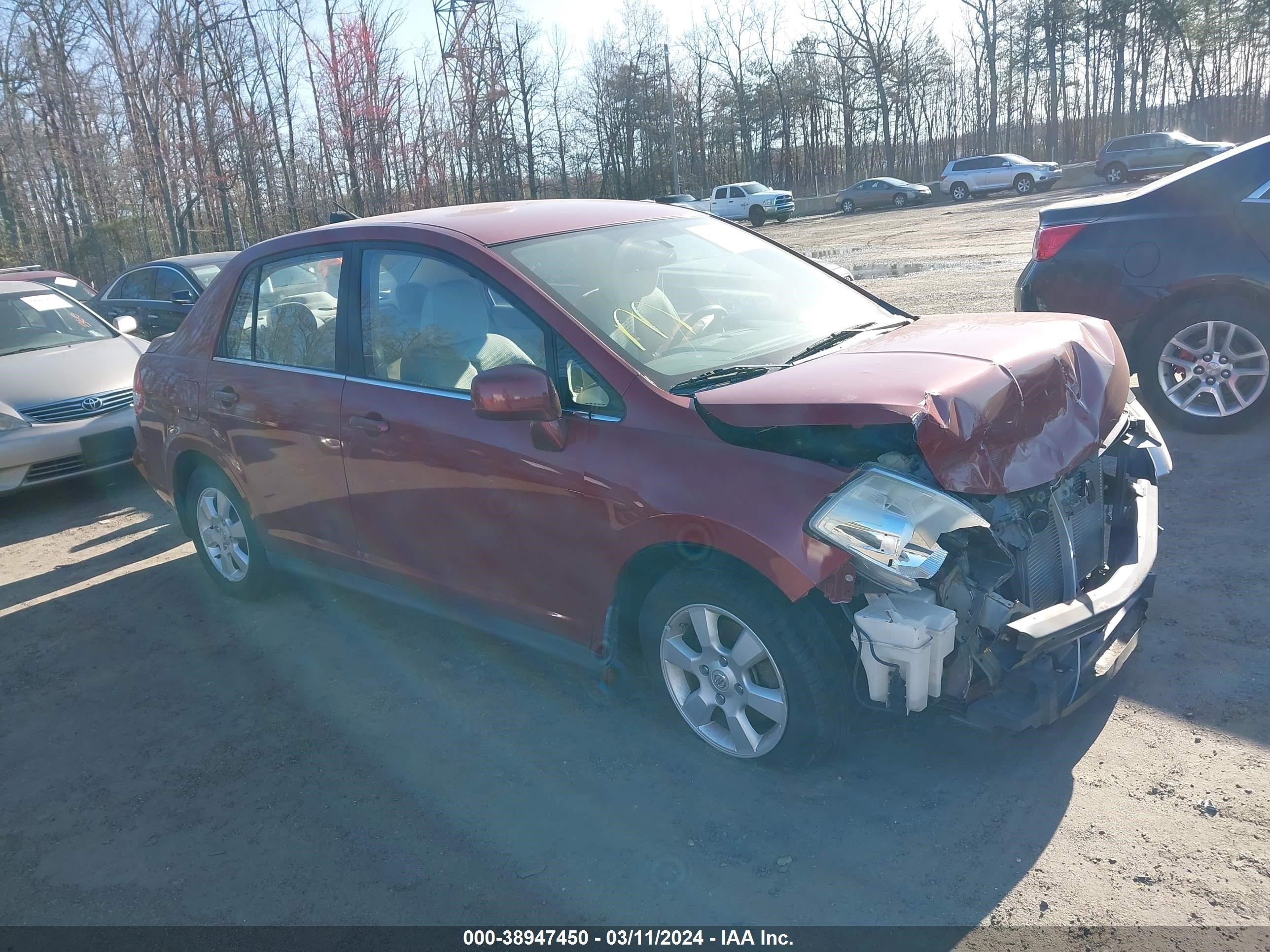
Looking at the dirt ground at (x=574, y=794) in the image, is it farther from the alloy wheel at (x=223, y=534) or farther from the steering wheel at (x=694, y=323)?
the steering wheel at (x=694, y=323)

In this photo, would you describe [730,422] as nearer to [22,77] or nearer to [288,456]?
[288,456]

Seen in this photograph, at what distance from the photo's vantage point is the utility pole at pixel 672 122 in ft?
161

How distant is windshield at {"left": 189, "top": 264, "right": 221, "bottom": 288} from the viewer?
11.6m

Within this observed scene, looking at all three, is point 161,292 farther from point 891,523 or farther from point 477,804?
point 891,523

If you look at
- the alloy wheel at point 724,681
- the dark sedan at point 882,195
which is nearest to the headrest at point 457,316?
the alloy wheel at point 724,681

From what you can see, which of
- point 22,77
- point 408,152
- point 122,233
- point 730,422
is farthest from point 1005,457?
point 22,77

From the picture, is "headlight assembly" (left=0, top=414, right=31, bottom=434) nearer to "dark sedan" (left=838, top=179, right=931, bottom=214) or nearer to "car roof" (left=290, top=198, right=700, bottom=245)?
"car roof" (left=290, top=198, right=700, bottom=245)

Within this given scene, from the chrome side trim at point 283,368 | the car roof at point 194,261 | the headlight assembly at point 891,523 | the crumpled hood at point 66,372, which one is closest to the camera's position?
the headlight assembly at point 891,523

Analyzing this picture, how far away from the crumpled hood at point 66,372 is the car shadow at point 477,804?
411cm

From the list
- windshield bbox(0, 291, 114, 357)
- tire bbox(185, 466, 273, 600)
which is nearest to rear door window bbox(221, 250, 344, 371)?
tire bbox(185, 466, 273, 600)

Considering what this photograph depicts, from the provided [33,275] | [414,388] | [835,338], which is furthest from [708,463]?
[33,275]

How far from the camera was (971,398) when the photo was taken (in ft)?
9.52

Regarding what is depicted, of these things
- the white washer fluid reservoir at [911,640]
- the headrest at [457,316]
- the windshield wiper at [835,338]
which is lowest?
the white washer fluid reservoir at [911,640]

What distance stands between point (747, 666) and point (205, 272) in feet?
35.1
